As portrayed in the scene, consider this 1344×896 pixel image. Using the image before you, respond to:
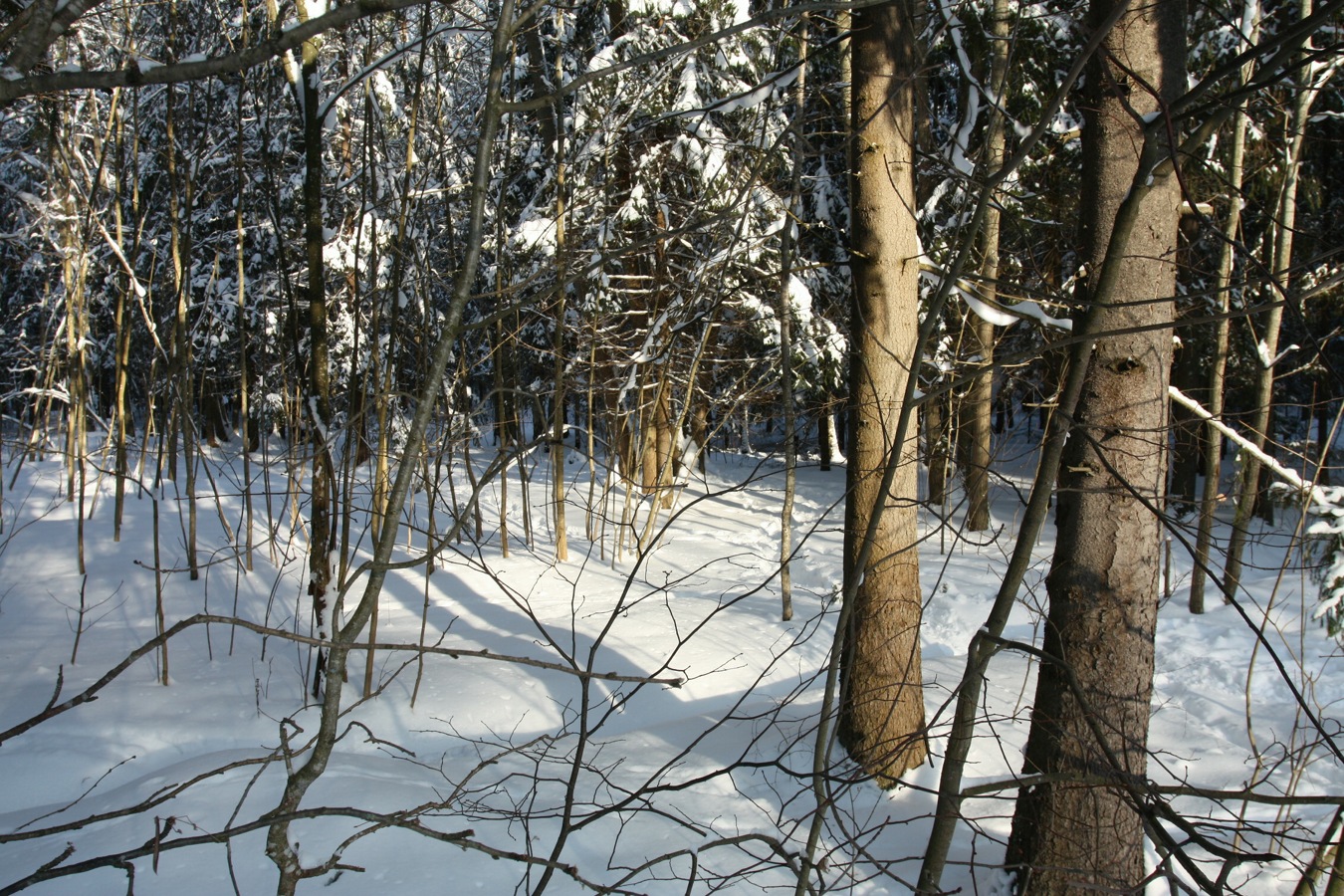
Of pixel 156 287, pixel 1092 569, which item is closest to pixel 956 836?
pixel 1092 569

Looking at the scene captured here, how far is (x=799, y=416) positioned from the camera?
182 inches

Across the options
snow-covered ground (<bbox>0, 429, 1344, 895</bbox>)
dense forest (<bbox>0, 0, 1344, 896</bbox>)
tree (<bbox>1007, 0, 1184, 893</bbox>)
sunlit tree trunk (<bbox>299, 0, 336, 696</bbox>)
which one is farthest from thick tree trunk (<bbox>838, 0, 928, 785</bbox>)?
sunlit tree trunk (<bbox>299, 0, 336, 696</bbox>)

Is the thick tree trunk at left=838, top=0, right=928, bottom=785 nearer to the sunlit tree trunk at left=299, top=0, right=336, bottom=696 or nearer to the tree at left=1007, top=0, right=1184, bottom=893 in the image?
the tree at left=1007, top=0, right=1184, bottom=893

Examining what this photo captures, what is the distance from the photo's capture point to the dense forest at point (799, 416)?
1.74 metres

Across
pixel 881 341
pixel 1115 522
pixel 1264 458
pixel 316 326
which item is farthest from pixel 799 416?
pixel 316 326

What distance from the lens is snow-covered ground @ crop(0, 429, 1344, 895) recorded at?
2629 mm

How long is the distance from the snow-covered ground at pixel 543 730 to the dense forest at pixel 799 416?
0.06 m

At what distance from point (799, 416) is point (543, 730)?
2.78m

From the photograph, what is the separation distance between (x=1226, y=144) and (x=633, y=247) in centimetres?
1034

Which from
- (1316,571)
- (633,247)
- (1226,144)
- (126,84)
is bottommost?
(1316,571)

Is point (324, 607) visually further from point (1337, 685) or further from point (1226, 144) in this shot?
point (1226, 144)

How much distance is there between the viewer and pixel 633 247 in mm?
1632

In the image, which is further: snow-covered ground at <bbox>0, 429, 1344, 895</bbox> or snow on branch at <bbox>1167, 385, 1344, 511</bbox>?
snow on branch at <bbox>1167, 385, 1344, 511</bbox>

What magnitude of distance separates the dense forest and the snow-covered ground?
64mm
